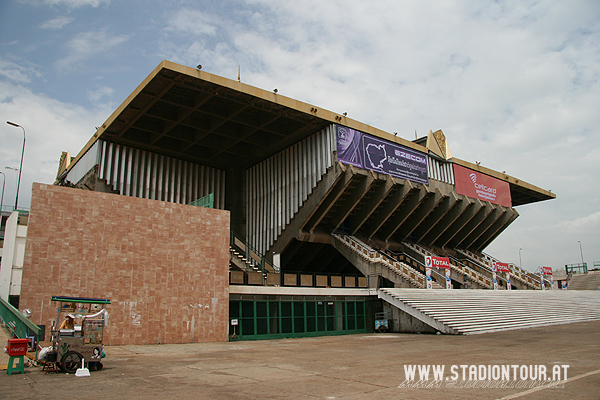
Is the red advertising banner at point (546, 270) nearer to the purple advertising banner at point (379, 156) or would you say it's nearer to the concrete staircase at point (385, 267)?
the concrete staircase at point (385, 267)

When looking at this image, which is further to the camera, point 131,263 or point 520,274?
point 520,274

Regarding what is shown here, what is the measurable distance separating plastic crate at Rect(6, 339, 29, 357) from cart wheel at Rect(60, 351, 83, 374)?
2.97 feet

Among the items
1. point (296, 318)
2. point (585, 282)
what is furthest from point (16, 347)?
point (585, 282)

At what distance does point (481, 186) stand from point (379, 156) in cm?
1682

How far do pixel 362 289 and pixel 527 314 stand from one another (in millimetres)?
10443

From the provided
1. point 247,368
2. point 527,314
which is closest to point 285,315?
point 247,368

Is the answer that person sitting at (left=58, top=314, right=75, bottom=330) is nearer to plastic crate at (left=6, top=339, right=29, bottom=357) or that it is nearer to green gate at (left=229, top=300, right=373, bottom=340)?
plastic crate at (left=6, top=339, right=29, bottom=357)

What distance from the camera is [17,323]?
1290cm

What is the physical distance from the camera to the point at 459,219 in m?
45.4

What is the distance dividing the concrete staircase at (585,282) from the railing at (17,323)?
185 feet

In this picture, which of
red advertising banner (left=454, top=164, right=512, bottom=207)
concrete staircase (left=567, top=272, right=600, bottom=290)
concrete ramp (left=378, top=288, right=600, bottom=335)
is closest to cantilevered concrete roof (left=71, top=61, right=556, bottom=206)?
red advertising banner (left=454, top=164, right=512, bottom=207)

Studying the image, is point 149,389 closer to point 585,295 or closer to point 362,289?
point 362,289

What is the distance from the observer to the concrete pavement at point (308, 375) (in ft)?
24.1

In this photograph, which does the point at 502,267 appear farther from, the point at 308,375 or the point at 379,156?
the point at 308,375
